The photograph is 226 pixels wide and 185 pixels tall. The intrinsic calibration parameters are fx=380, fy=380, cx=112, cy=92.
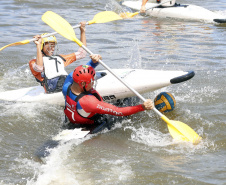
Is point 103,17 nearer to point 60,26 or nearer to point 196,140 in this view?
point 60,26

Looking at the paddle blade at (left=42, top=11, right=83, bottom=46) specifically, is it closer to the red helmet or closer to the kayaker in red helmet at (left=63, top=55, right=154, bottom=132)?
the kayaker in red helmet at (left=63, top=55, right=154, bottom=132)

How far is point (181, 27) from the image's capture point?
42.7 ft

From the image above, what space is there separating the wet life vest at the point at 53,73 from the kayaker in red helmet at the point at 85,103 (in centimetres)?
114

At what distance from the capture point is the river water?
4.40 metres

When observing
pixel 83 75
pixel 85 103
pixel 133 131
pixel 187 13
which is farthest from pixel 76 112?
pixel 187 13

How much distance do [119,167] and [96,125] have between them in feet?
3.35

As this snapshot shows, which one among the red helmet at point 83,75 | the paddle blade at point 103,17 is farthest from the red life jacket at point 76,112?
the paddle blade at point 103,17

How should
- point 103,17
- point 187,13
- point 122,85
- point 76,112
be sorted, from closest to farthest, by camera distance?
point 76,112
point 122,85
point 103,17
point 187,13

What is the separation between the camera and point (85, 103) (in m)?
4.92

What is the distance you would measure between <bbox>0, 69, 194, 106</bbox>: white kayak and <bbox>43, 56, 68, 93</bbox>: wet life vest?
0.51 feet

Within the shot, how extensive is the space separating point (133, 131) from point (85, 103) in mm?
1138

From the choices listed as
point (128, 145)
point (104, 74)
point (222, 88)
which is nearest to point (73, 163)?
point (128, 145)

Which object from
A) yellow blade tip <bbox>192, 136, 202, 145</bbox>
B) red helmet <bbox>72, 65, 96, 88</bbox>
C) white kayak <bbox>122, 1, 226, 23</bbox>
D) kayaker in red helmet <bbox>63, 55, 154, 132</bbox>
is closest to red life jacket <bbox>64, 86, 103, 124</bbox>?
kayaker in red helmet <bbox>63, 55, 154, 132</bbox>

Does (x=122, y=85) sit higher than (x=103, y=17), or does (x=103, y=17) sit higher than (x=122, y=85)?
(x=103, y=17)
